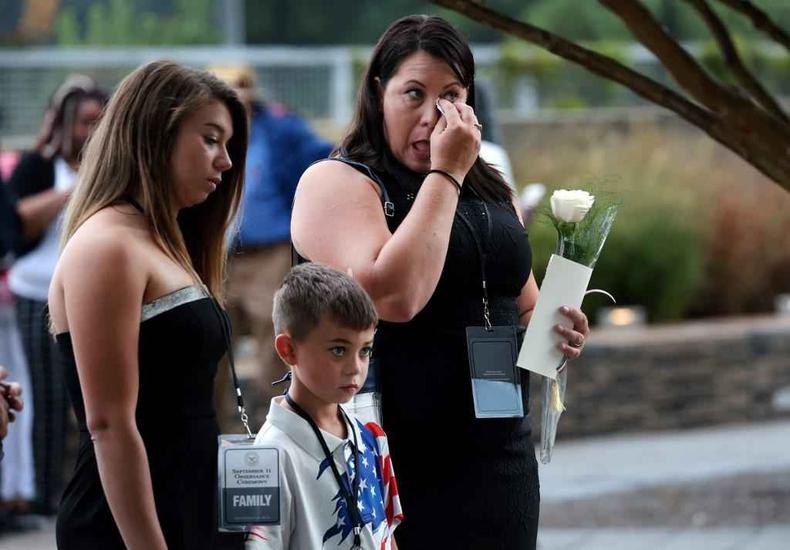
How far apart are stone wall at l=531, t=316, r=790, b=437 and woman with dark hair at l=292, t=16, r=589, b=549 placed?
595cm

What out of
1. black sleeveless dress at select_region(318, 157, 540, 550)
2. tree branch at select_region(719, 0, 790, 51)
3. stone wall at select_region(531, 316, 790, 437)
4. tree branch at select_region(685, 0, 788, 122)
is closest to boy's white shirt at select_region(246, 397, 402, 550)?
black sleeveless dress at select_region(318, 157, 540, 550)

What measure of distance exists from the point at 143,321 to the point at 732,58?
1.75 meters

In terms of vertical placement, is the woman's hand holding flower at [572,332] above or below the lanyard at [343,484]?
above

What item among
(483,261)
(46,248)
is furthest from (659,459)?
(483,261)

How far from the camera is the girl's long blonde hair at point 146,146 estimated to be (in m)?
3.01

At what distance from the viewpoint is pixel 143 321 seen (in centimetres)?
291

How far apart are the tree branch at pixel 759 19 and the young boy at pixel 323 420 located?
1.47 m

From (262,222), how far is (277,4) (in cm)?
1378

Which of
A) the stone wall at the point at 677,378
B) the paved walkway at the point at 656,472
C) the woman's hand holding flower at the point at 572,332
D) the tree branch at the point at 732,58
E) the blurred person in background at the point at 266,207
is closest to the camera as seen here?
the woman's hand holding flower at the point at 572,332

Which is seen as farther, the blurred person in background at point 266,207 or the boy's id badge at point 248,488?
the blurred person in background at point 266,207

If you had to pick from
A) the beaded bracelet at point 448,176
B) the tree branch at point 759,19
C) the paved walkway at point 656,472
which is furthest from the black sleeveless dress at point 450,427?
the paved walkway at point 656,472

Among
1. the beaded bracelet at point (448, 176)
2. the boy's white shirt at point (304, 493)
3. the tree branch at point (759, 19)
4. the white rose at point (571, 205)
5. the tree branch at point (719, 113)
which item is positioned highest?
the tree branch at point (759, 19)

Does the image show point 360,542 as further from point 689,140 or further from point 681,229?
point 689,140

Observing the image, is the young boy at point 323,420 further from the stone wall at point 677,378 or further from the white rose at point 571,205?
the stone wall at point 677,378
